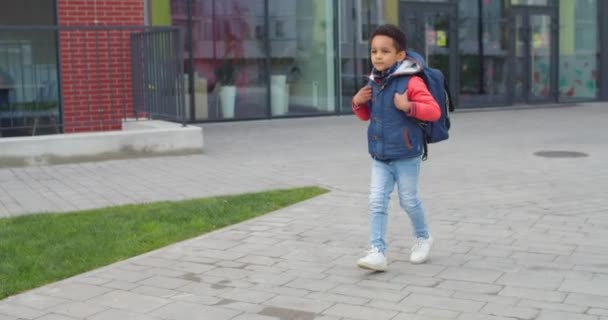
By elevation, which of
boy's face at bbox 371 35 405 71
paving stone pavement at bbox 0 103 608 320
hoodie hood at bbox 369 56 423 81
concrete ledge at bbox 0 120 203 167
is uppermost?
boy's face at bbox 371 35 405 71

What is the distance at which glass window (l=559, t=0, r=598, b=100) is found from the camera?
21453 millimetres

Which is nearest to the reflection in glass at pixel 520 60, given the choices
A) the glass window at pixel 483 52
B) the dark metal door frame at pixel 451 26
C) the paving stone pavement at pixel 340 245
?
the glass window at pixel 483 52

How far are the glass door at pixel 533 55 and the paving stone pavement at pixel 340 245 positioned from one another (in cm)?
855

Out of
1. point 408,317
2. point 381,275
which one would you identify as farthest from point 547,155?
point 408,317

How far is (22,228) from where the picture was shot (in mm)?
7051

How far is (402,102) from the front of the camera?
17.8 ft

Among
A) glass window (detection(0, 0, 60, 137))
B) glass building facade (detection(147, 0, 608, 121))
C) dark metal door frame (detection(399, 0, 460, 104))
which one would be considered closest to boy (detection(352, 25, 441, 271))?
glass window (detection(0, 0, 60, 137))

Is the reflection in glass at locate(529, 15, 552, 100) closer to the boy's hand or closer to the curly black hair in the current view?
the curly black hair

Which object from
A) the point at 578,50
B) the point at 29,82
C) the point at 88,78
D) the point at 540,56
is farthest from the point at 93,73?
the point at 578,50

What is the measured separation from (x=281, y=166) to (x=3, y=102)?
4.19 metres

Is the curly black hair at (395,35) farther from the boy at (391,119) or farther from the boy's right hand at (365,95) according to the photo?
the boy's right hand at (365,95)

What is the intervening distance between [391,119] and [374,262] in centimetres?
93

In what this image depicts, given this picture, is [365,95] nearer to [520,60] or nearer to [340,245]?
[340,245]

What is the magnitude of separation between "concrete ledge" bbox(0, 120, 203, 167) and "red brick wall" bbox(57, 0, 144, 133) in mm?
797
